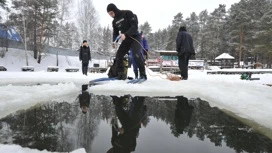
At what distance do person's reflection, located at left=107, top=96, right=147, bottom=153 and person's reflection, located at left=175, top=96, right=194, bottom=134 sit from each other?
33 cm

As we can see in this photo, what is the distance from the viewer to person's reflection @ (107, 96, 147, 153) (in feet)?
4.61

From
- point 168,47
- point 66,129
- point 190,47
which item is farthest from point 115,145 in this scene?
point 168,47

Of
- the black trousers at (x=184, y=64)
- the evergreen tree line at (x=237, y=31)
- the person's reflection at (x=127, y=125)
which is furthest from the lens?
the evergreen tree line at (x=237, y=31)

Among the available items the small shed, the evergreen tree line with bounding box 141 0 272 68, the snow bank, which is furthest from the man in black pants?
the small shed

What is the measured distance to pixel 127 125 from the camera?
1852 mm

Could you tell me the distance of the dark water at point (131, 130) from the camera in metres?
1.41

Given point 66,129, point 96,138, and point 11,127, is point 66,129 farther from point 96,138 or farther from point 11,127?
point 11,127

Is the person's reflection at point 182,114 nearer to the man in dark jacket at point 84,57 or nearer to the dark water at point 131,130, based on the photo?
the dark water at point 131,130

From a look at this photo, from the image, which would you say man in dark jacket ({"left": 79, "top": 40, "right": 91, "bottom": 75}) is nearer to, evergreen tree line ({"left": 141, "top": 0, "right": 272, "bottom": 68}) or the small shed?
evergreen tree line ({"left": 141, "top": 0, "right": 272, "bottom": 68})

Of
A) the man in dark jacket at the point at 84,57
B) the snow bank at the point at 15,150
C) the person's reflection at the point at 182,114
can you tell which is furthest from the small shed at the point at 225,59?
the snow bank at the point at 15,150

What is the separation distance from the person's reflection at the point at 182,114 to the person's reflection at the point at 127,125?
0.33 meters

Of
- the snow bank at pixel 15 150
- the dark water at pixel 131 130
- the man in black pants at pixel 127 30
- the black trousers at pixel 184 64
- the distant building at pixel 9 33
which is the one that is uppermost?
the distant building at pixel 9 33

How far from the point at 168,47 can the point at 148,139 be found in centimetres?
5199

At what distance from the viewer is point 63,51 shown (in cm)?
3616
